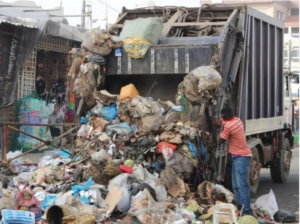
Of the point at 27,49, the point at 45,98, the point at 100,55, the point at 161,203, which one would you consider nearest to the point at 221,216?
the point at 161,203

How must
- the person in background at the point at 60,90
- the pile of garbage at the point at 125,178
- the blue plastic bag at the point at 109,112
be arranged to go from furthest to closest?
the person in background at the point at 60,90 → the blue plastic bag at the point at 109,112 → the pile of garbage at the point at 125,178

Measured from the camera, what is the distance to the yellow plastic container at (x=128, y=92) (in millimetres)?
8297

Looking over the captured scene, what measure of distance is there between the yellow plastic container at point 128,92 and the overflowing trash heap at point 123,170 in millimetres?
13

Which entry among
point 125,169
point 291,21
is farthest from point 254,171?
point 291,21

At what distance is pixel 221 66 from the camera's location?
27.0 ft

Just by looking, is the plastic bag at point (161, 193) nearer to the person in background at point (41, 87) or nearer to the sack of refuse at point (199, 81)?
the sack of refuse at point (199, 81)

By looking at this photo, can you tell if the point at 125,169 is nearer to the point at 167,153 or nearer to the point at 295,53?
the point at 167,153

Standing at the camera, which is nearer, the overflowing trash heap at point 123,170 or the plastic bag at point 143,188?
the overflowing trash heap at point 123,170

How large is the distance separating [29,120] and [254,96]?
689 centimetres

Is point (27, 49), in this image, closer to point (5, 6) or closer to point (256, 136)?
point (5, 6)

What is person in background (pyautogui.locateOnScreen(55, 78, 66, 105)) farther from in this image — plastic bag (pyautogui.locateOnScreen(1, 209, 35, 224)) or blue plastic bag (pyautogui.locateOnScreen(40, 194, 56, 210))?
plastic bag (pyautogui.locateOnScreen(1, 209, 35, 224))

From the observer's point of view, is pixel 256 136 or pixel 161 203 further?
pixel 256 136

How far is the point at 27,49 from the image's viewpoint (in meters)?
14.0

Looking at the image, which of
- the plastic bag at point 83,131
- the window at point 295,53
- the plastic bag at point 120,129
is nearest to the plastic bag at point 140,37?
the plastic bag at point 120,129
